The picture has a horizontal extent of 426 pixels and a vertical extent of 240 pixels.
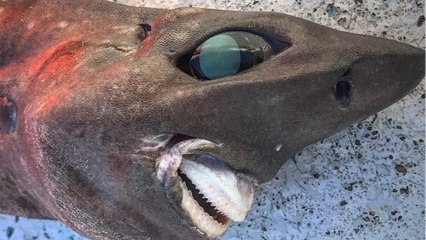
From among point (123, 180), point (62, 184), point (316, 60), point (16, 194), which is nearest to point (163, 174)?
point (123, 180)

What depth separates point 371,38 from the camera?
1354 mm

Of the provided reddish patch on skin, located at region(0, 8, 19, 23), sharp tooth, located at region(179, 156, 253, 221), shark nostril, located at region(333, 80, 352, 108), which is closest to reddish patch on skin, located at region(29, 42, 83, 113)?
reddish patch on skin, located at region(0, 8, 19, 23)

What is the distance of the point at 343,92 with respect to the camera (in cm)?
128

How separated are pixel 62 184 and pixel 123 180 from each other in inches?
5.1

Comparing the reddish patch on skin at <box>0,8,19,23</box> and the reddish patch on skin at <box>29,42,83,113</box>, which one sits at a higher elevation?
the reddish patch on skin at <box>0,8,19,23</box>

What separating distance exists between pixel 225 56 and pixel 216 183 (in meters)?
0.24

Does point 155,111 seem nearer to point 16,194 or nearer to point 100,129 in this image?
point 100,129

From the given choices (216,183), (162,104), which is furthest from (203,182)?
(162,104)

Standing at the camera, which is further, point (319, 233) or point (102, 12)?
point (319, 233)

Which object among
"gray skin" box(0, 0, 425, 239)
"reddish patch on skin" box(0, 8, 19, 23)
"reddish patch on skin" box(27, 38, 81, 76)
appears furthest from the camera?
"reddish patch on skin" box(0, 8, 19, 23)

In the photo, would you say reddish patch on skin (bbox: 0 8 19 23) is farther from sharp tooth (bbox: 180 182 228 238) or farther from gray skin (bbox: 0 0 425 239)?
sharp tooth (bbox: 180 182 228 238)

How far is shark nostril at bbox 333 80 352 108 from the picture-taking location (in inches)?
49.9

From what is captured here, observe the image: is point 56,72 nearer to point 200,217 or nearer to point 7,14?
point 7,14

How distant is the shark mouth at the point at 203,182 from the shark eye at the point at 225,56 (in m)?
0.14
